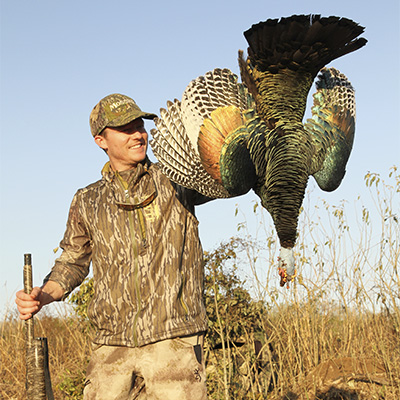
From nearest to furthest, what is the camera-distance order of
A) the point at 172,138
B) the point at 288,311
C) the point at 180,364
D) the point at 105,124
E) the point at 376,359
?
the point at 180,364
the point at 105,124
the point at 172,138
the point at 376,359
the point at 288,311

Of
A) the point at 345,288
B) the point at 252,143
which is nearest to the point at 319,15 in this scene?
the point at 252,143

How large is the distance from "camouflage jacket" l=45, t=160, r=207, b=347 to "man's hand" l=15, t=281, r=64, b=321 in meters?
0.09

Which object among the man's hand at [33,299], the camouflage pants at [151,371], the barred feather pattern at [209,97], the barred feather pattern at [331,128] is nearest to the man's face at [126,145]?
the barred feather pattern at [209,97]

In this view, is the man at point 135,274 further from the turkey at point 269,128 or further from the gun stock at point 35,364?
the turkey at point 269,128

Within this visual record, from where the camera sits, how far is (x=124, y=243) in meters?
3.12

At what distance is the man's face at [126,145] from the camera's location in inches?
129

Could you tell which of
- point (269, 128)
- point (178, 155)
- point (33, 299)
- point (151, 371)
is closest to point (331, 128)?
point (269, 128)

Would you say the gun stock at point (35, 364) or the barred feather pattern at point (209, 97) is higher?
the barred feather pattern at point (209, 97)

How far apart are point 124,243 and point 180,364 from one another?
713mm

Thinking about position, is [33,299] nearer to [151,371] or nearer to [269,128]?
[151,371]

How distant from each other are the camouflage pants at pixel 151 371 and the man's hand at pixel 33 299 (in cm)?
40

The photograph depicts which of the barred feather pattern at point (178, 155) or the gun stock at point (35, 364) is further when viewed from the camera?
the barred feather pattern at point (178, 155)

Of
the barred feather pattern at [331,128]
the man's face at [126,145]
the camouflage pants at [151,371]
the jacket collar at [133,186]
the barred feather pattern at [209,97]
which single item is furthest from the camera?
the barred feather pattern at [331,128]

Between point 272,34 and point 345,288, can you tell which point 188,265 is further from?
point 345,288
